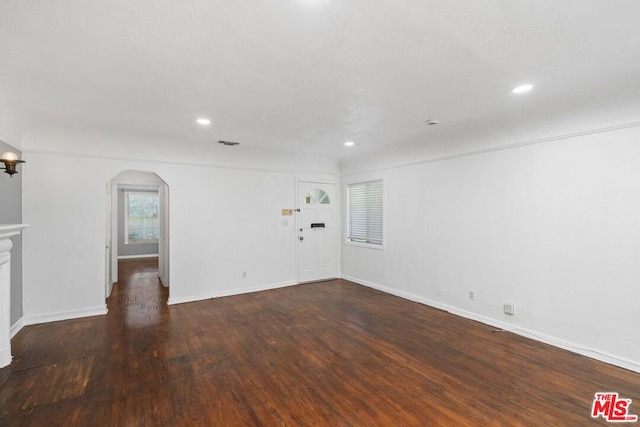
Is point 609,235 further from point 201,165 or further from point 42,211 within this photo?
point 42,211

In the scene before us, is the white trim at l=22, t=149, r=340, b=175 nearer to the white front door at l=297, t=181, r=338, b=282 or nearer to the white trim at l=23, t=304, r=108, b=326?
the white front door at l=297, t=181, r=338, b=282

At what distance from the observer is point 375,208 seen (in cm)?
573

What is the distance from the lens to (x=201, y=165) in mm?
4988

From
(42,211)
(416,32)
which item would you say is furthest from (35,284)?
(416,32)

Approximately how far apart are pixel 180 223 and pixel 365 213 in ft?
11.0

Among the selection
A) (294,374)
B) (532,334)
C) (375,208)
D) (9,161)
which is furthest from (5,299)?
(532,334)

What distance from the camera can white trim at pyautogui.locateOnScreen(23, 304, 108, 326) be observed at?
12.7ft

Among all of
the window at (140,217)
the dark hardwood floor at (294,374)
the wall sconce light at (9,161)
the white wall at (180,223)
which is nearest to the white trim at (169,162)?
the white wall at (180,223)

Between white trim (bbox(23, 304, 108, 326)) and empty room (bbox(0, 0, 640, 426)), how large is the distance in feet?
0.09

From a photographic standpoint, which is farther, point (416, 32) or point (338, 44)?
point (338, 44)

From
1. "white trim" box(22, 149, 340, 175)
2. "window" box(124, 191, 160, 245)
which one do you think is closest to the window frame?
"white trim" box(22, 149, 340, 175)

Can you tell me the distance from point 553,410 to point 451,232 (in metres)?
2.48
